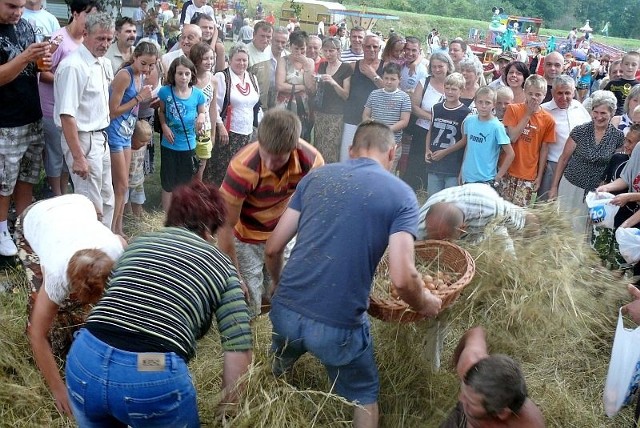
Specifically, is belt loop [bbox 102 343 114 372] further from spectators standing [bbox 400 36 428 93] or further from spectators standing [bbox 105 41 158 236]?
spectators standing [bbox 400 36 428 93]

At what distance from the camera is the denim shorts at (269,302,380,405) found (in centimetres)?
276

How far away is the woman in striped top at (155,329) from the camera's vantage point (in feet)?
7.43

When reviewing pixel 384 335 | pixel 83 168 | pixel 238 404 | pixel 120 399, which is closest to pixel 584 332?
pixel 384 335

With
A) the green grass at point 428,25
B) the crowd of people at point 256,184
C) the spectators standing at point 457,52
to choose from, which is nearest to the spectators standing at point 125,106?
the crowd of people at point 256,184

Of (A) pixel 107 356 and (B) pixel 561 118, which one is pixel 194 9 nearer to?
(B) pixel 561 118

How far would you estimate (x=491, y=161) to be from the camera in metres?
6.18

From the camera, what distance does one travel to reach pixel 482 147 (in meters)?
6.13

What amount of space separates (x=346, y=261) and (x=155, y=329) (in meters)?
0.86

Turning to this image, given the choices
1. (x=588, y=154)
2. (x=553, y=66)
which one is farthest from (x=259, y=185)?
(x=553, y=66)

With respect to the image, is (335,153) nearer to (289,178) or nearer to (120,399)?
(289,178)

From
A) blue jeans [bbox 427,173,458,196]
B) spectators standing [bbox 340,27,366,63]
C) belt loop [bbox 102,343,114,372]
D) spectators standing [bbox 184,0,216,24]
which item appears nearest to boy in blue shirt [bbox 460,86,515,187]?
blue jeans [bbox 427,173,458,196]

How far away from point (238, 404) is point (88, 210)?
1.18 m

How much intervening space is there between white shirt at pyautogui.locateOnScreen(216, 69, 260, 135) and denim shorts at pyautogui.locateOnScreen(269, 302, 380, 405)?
409 cm

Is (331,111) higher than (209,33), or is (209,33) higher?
(209,33)
